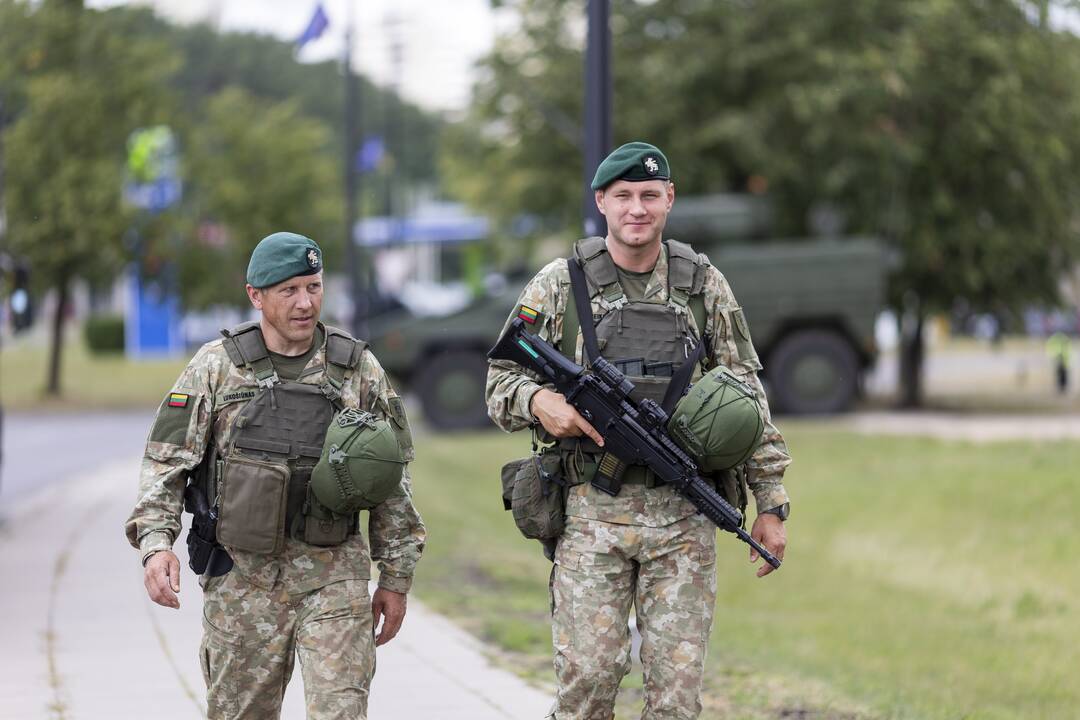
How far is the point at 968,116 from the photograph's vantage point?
74.8 feet

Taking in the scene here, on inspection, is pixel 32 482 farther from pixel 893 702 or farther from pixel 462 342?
pixel 893 702

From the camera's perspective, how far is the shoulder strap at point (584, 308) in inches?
177

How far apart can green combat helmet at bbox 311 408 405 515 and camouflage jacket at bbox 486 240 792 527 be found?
1.56 ft

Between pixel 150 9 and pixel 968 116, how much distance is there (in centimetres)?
1465

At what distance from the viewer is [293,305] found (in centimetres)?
427

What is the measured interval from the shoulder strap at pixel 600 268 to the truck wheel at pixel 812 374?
16.7 metres

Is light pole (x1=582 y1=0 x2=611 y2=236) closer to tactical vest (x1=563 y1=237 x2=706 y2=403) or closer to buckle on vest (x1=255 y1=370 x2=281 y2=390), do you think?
tactical vest (x1=563 y1=237 x2=706 y2=403)

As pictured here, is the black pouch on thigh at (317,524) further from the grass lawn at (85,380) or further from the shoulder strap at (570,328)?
the grass lawn at (85,380)

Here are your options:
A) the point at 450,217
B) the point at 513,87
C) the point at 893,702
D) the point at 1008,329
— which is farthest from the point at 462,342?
the point at 450,217

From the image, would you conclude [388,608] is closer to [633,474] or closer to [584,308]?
[633,474]

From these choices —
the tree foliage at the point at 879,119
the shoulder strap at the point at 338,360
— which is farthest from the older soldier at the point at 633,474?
the tree foliage at the point at 879,119

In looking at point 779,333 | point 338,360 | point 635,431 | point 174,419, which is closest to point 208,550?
point 174,419

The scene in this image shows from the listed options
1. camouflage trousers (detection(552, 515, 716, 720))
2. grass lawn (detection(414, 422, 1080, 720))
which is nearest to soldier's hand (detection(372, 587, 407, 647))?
camouflage trousers (detection(552, 515, 716, 720))

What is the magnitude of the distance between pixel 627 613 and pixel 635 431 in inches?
20.8
